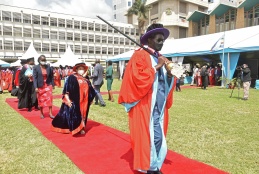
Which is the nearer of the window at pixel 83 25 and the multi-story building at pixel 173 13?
the multi-story building at pixel 173 13

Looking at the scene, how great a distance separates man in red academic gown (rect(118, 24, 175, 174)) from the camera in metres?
2.73

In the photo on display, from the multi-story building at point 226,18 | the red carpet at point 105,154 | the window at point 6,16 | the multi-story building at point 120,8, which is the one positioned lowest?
the red carpet at point 105,154

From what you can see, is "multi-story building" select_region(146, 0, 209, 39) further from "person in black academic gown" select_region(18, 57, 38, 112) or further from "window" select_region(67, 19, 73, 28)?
"person in black academic gown" select_region(18, 57, 38, 112)

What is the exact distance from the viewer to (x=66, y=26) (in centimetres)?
4556

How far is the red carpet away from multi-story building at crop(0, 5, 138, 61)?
39249 millimetres

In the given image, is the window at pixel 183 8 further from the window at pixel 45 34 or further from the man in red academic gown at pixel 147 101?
the man in red academic gown at pixel 147 101

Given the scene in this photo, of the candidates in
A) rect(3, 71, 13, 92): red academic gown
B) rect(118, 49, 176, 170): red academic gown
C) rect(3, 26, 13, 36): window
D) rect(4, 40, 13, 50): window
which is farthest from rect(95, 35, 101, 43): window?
rect(118, 49, 176, 170): red academic gown

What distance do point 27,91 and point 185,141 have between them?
218 inches

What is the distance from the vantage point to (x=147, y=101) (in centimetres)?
281

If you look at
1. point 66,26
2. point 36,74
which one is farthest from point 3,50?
point 36,74

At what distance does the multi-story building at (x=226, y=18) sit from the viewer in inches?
1021

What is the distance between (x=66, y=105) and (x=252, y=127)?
4.18 meters

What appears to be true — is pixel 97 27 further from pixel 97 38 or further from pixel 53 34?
pixel 53 34

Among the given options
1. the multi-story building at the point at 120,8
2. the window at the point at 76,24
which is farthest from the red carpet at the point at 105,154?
the multi-story building at the point at 120,8
